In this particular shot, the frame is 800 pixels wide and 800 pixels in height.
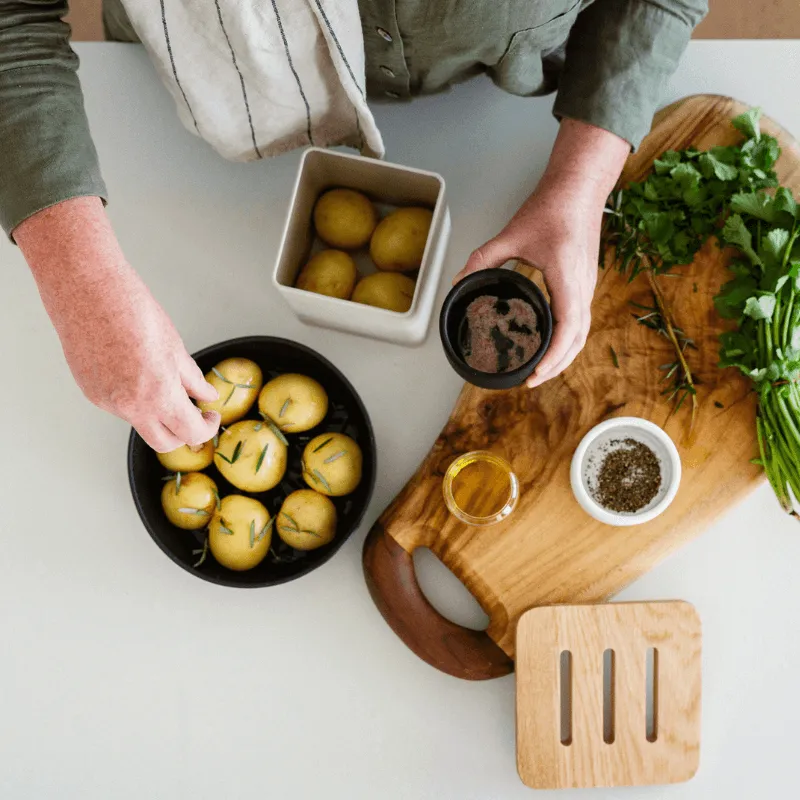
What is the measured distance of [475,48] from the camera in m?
0.70

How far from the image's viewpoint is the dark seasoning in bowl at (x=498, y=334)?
713 mm

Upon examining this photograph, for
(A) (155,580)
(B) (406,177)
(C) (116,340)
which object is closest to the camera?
(C) (116,340)

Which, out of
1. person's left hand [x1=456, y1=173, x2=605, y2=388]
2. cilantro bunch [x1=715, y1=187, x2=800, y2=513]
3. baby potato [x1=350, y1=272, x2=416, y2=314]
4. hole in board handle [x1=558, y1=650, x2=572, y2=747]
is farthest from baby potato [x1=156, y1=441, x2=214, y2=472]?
cilantro bunch [x1=715, y1=187, x2=800, y2=513]

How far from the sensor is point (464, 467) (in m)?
0.85

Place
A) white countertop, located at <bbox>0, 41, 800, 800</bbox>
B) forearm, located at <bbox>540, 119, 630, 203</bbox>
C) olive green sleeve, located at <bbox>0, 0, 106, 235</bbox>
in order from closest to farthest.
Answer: olive green sleeve, located at <bbox>0, 0, 106, 235</bbox> < forearm, located at <bbox>540, 119, 630, 203</bbox> < white countertop, located at <bbox>0, 41, 800, 800</bbox>

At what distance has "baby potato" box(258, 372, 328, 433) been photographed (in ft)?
2.68

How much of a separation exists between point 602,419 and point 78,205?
58 cm

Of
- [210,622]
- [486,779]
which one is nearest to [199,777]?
[210,622]

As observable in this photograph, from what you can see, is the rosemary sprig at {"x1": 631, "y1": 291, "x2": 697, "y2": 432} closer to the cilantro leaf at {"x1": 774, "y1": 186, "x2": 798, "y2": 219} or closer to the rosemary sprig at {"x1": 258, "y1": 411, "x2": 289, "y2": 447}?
the cilantro leaf at {"x1": 774, "y1": 186, "x2": 798, "y2": 219}

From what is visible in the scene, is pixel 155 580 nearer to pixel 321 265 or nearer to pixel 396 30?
pixel 321 265

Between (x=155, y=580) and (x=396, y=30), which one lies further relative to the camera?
(x=155, y=580)

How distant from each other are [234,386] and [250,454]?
0.08m

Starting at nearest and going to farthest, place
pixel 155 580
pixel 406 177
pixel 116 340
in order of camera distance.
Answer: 1. pixel 116 340
2. pixel 406 177
3. pixel 155 580

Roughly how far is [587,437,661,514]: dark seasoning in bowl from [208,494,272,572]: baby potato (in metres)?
0.37
